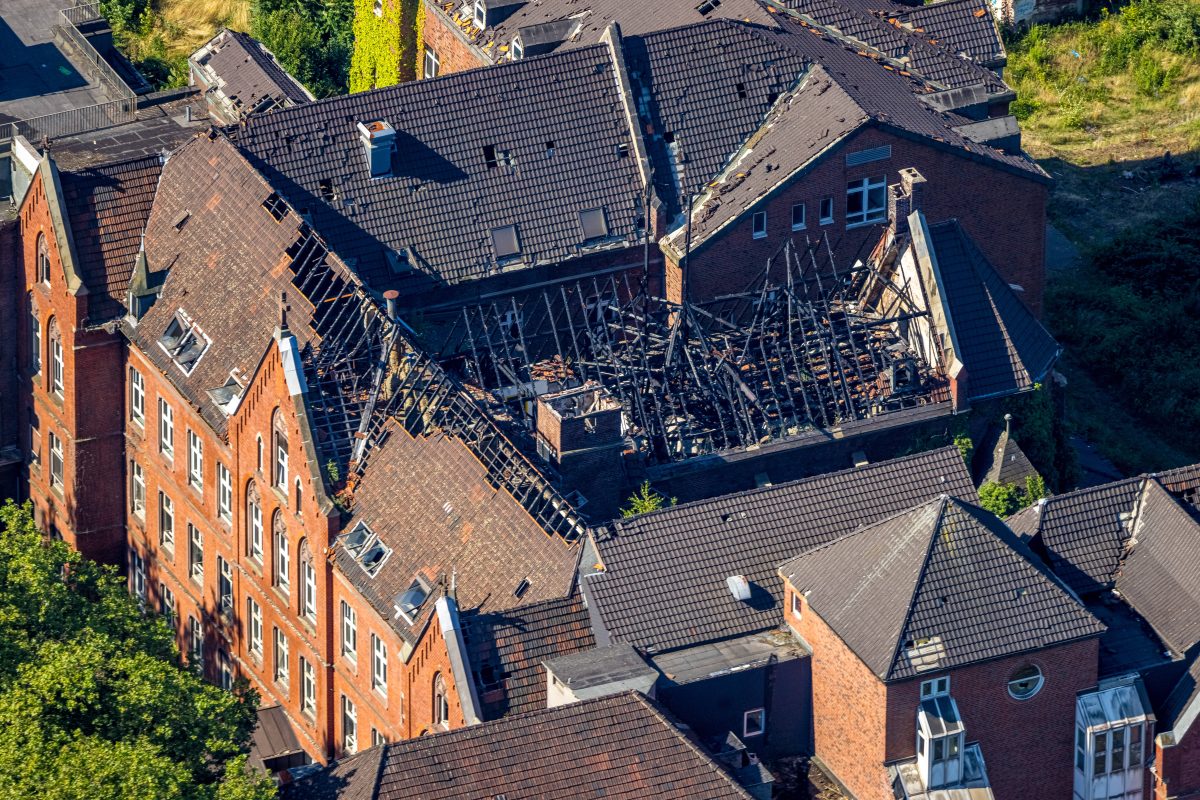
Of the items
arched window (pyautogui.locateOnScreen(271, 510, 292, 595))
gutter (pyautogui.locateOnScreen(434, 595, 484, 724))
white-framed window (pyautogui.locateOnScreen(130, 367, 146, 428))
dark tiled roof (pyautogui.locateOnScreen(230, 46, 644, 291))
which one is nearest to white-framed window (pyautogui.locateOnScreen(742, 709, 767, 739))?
gutter (pyautogui.locateOnScreen(434, 595, 484, 724))

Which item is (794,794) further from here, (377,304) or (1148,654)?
(377,304)

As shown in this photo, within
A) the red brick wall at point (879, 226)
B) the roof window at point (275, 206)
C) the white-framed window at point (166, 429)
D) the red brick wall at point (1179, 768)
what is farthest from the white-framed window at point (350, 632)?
the red brick wall at point (1179, 768)

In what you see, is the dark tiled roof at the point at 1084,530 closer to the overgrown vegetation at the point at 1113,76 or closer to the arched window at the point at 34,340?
the arched window at the point at 34,340

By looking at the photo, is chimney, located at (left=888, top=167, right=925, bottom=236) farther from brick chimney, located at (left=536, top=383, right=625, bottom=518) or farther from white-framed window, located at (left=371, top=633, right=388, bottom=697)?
white-framed window, located at (left=371, top=633, right=388, bottom=697)

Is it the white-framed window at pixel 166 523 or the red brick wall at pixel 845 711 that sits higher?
the white-framed window at pixel 166 523

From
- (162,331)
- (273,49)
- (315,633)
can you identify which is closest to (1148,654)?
(315,633)

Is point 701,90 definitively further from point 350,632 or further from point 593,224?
point 350,632

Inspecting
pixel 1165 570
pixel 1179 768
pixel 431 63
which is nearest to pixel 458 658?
pixel 1179 768
